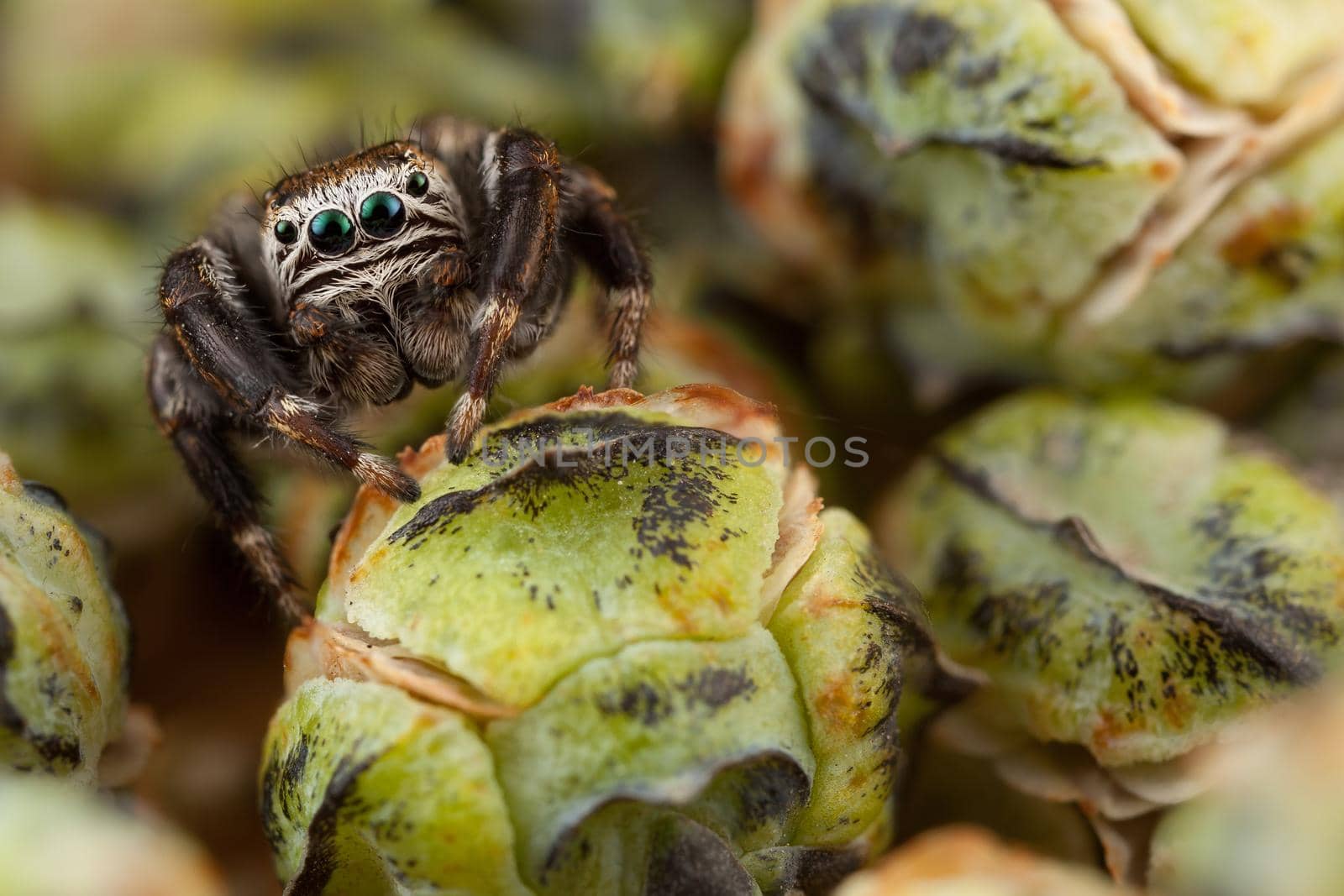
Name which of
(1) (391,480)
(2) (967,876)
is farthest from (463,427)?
(2) (967,876)

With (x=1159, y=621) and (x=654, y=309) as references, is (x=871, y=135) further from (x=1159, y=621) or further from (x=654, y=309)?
(x=1159, y=621)

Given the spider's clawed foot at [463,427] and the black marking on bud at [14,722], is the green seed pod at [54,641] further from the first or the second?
the spider's clawed foot at [463,427]

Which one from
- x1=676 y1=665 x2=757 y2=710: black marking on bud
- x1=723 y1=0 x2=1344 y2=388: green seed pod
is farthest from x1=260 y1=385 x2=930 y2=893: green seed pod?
x1=723 y1=0 x2=1344 y2=388: green seed pod

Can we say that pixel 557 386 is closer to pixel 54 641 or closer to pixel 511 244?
pixel 511 244

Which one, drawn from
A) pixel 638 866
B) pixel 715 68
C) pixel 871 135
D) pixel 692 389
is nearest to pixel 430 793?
pixel 638 866

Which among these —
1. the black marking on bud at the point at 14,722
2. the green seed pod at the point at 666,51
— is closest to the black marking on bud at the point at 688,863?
the black marking on bud at the point at 14,722

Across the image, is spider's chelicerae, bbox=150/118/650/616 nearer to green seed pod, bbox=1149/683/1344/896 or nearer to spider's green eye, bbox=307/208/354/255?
spider's green eye, bbox=307/208/354/255
